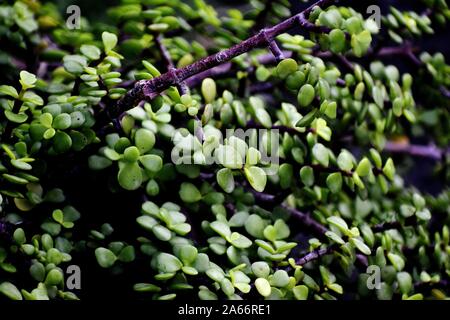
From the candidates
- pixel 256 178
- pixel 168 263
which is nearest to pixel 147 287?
pixel 168 263

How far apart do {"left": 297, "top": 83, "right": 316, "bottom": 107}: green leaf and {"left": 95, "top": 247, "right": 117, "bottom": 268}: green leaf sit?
16.9 inches

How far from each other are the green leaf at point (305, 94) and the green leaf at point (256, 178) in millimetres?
147

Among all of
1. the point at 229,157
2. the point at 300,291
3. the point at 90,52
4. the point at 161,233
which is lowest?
the point at 300,291

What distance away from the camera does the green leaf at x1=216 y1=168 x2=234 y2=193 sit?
828 millimetres

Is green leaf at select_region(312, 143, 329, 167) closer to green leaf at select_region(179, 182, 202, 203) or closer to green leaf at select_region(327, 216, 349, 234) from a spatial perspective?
green leaf at select_region(327, 216, 349, 234)

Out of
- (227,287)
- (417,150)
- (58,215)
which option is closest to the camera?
(227,287)

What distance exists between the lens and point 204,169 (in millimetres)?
1009

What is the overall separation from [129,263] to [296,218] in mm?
353

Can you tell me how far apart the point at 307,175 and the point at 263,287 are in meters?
0.25

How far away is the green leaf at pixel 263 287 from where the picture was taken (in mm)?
Answer: 818

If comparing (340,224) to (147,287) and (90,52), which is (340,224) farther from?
(90,52)

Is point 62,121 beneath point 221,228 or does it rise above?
above

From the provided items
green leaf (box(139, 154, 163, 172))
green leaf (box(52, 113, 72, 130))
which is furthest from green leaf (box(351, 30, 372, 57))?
green leaf (box(52, 113, 72, 130))
